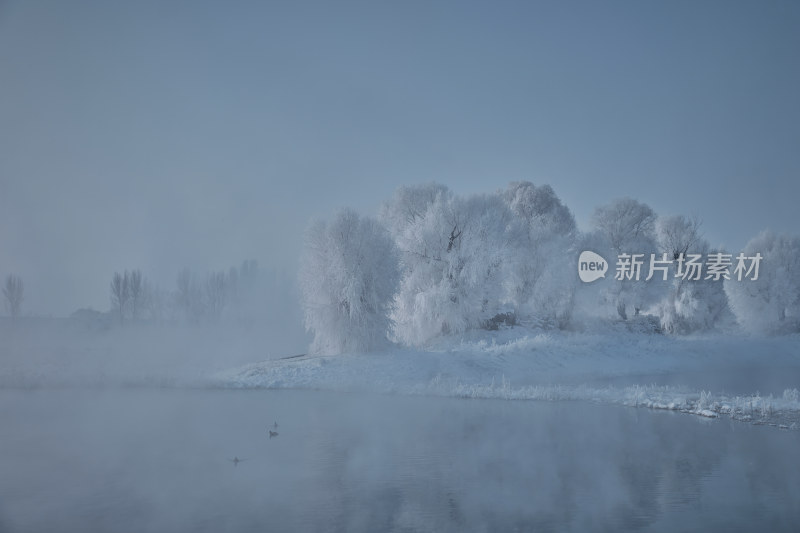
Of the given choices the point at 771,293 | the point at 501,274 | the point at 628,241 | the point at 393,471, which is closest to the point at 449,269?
the point at 501,274

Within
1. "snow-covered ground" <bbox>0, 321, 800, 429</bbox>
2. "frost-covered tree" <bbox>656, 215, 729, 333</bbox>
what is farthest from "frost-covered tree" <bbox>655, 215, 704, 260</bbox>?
"snow-covered ground" <bbox>0, 321, 800, 429</bbox>

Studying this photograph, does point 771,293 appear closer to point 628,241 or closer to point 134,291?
point 628,241

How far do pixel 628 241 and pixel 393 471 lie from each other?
162 feet

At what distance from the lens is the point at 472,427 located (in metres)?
20.2

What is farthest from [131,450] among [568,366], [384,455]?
[568,366]

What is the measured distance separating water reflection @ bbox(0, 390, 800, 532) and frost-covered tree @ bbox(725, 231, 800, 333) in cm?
4540

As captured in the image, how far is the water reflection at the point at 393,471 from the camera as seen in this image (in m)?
11.1

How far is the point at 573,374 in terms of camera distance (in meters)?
36.2

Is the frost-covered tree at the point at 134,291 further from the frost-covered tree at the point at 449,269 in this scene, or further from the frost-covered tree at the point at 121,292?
the frost-covered tree at the point at 449,269

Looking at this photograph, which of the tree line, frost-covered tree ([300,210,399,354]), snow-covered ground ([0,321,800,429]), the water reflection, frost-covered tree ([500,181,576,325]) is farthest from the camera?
frost-covered tree ([500,181,576,325])

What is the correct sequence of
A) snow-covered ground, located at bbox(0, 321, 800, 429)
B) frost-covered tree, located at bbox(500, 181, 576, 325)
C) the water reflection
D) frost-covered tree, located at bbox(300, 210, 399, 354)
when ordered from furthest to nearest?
frost-covered tree, located at bbox(500, 181, 576, 325) < frost-covered tree, located at bbox(300, 210, 399, 354) < snow-covered ground, located at bbox(0, 321, 800, 429) < the water reflection

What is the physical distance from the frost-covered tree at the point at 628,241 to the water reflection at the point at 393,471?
3449cm

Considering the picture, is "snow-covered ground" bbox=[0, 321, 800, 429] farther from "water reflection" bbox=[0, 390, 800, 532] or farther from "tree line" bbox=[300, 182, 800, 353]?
"water reflection" bbox=[0, 390, 800, 532]

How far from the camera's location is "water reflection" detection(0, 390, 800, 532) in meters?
11.1
